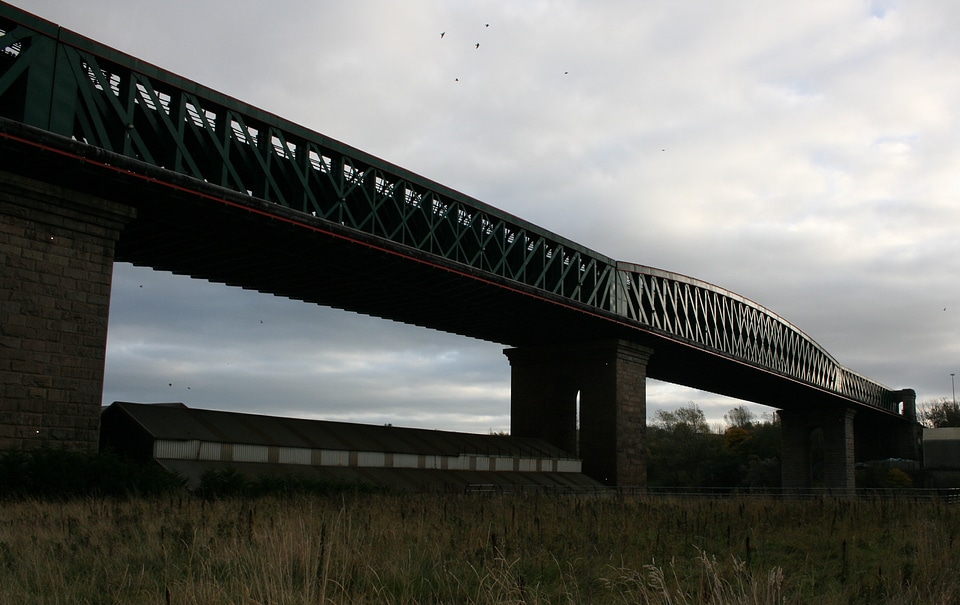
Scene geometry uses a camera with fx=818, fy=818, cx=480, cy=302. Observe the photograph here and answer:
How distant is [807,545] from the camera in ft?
43.0

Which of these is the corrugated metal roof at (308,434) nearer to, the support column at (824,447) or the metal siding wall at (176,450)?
the metal siding wall at (176,450)

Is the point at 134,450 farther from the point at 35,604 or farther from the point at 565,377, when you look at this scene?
the point at 565,377

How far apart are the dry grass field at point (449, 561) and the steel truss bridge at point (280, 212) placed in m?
18.1

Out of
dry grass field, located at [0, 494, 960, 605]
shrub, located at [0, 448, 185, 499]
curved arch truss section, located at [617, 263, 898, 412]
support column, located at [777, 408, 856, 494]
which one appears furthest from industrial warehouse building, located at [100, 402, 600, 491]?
support column, located at [777, 408, 856, 494]

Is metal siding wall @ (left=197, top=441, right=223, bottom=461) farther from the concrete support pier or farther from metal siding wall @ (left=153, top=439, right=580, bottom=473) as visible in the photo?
the concrete support pier

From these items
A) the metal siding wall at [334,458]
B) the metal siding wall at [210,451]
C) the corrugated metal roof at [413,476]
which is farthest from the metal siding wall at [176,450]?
the metal siding wall at [334,458]

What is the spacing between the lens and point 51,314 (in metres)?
28.5

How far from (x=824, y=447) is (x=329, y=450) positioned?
8508cm

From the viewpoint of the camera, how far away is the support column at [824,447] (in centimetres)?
10531

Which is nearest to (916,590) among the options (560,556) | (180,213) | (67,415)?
(560,556)

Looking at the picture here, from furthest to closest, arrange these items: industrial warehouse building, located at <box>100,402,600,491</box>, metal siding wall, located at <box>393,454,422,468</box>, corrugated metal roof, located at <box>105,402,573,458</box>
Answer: metal siding wall, located at <box>393,454,422,468</box> < corrugated metal roof, located at <box>105,402,573,458</box> < industrial warehouse building, located at <box>100,402,600,491</box>

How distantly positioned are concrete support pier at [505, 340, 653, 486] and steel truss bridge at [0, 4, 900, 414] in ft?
5.44

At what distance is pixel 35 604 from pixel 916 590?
8577mm

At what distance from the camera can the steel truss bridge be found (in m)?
28.6
